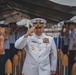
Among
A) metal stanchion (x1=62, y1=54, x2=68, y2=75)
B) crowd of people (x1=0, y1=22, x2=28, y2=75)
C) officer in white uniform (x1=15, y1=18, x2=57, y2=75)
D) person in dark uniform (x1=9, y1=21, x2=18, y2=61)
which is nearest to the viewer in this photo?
officer in white uniform (x1=15, y1=18, x2=57, y2=75)

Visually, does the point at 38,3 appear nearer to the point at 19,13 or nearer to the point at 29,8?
the point at 29,8

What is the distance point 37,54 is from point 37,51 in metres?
0.06

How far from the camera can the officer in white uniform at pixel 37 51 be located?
4559 mm

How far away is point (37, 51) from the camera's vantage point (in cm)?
461

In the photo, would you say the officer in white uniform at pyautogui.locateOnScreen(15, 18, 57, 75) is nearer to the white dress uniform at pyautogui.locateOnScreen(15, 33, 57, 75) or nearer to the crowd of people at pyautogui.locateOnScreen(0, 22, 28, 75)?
the white dress uniform at pyautogui.locateOnScreen(15, 33, 57, 75)

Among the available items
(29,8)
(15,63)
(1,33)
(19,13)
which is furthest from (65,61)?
(19,13)

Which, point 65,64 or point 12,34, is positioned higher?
point 12,34

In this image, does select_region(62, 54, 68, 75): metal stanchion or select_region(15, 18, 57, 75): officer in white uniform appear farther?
select_region(62, 54, 68, 75): metal stanchion

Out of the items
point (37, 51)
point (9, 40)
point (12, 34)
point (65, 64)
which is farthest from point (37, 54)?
point (12, 34)

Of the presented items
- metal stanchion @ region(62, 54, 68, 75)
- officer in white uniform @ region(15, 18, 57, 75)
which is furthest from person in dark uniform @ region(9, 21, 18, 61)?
officer in white uniform @ region(15, 18, 57, 75)

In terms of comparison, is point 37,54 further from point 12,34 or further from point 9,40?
point 12,34

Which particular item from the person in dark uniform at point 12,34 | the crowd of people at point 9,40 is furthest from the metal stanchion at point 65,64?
the person in dark uniform at point 12,34

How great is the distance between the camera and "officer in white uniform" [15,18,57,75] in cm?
456

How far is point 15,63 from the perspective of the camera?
7117 mm
